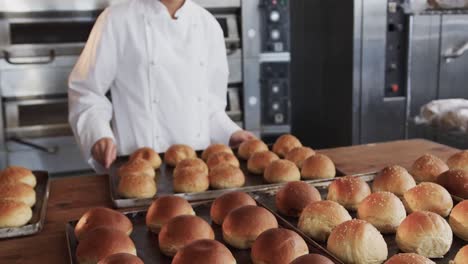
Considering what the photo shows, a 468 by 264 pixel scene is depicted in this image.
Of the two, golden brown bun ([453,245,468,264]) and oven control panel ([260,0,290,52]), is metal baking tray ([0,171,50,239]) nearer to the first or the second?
golden brown bun ([453,245,468,264])

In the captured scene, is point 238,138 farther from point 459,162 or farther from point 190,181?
point 459,162

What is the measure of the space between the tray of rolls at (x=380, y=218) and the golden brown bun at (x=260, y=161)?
22cm

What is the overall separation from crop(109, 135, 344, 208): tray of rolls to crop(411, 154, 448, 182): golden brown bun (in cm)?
23

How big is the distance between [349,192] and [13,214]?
853mm

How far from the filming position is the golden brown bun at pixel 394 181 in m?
1.44

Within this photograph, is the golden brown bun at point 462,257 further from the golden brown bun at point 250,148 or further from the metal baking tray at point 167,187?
the golden brown bun at point 250,148

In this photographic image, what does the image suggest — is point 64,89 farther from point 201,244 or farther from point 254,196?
point 201,244

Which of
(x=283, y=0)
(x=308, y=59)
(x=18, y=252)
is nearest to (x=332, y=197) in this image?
(x=18, y=252)

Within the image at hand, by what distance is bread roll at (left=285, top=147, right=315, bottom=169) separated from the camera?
1.76m

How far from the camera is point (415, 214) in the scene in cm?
119

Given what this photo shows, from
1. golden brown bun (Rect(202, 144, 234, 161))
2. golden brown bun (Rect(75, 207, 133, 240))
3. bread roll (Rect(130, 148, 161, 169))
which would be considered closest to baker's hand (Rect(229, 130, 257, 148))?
golden brown bun (Rect(202, 144, 234, 161))

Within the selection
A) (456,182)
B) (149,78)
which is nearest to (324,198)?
(456,182)

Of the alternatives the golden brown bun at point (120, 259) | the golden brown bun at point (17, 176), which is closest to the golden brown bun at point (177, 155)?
the golden brown bun at point (17, 176)

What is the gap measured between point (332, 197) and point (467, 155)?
545 millimetres
